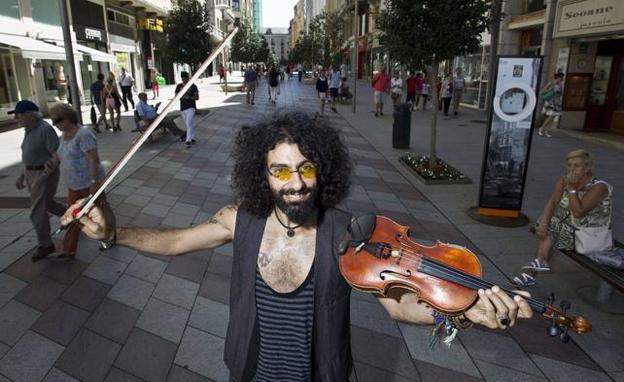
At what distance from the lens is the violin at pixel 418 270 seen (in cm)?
154

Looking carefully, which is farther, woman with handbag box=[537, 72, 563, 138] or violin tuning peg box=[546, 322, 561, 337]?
woman with handbag box=[537, 72, 563, 138]

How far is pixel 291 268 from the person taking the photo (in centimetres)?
184

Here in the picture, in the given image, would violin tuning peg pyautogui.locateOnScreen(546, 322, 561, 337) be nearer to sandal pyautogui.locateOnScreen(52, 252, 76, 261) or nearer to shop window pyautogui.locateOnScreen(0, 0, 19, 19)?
sandal pyautogui.locateOnScreen(52, 252, 76, 261)

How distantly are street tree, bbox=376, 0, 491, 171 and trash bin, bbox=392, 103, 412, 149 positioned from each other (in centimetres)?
241

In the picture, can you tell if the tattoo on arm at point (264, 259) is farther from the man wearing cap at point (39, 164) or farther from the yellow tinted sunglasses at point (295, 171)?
the man wearing cap at point (39, 164)

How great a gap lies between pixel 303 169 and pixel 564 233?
3569 millimetres

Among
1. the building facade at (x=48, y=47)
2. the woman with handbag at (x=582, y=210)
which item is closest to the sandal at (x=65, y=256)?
the woman with handbag at (x=582, y=210)

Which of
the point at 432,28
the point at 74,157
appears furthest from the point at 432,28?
the point at 74,157

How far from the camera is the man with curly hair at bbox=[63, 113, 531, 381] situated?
5.91 feet

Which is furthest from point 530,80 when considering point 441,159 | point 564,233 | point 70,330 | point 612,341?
point 70,330

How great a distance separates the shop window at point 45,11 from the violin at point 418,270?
20315 millimetres

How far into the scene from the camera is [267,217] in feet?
6.44

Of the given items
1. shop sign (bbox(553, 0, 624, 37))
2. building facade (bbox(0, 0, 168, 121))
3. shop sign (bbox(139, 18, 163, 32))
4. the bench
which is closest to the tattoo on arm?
the bench

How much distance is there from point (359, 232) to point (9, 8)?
19438 mm
